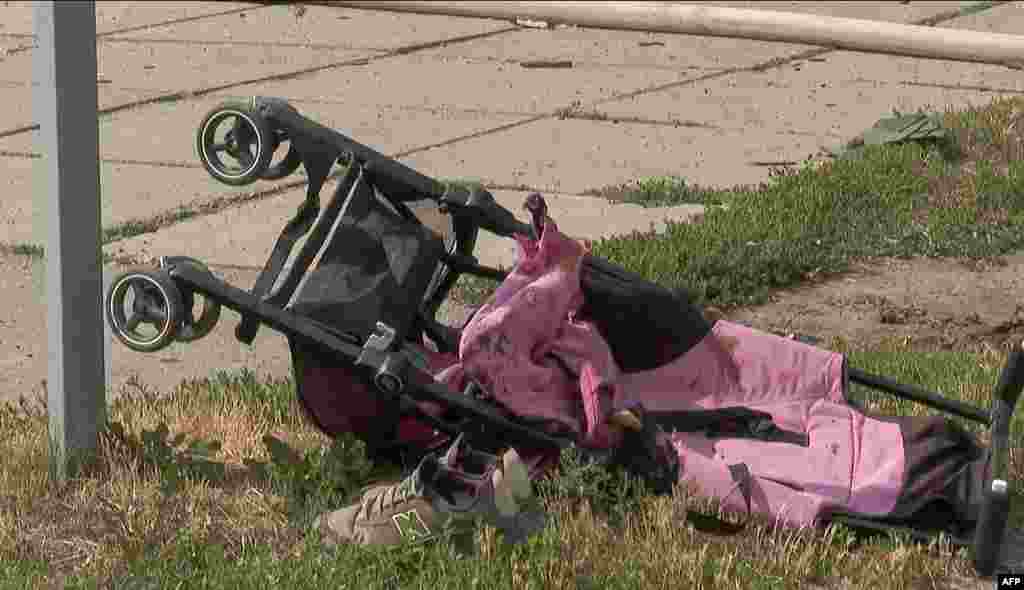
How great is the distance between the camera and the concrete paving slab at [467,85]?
951 centimetres

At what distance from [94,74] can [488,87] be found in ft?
17.4

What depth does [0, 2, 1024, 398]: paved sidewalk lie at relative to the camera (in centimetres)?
715

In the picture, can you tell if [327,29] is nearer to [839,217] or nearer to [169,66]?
[169,66]

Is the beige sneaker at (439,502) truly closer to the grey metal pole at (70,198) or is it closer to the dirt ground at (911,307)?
the grey metal pole at (70,198)

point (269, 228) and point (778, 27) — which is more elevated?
point (778, 27)

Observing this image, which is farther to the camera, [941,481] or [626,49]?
[626,49]

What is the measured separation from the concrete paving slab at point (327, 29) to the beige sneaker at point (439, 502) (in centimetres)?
687

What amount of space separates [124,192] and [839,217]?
2.62 metres

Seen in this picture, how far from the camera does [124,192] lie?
25.7 feet

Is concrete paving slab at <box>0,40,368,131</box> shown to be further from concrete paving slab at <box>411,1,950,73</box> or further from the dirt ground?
the dirt ground

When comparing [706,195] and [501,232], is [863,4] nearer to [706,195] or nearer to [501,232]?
[706,195]

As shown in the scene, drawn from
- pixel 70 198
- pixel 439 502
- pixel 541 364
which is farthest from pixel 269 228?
Result: pixel 439 502

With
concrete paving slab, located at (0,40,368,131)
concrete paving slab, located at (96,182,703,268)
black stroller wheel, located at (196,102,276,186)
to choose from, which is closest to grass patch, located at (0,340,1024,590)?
black stroller wheel, located at (196,102,276,186)

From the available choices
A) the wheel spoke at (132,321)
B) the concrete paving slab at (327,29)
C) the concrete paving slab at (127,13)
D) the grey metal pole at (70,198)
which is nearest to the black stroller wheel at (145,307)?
the wheel spoke at (132,321)
